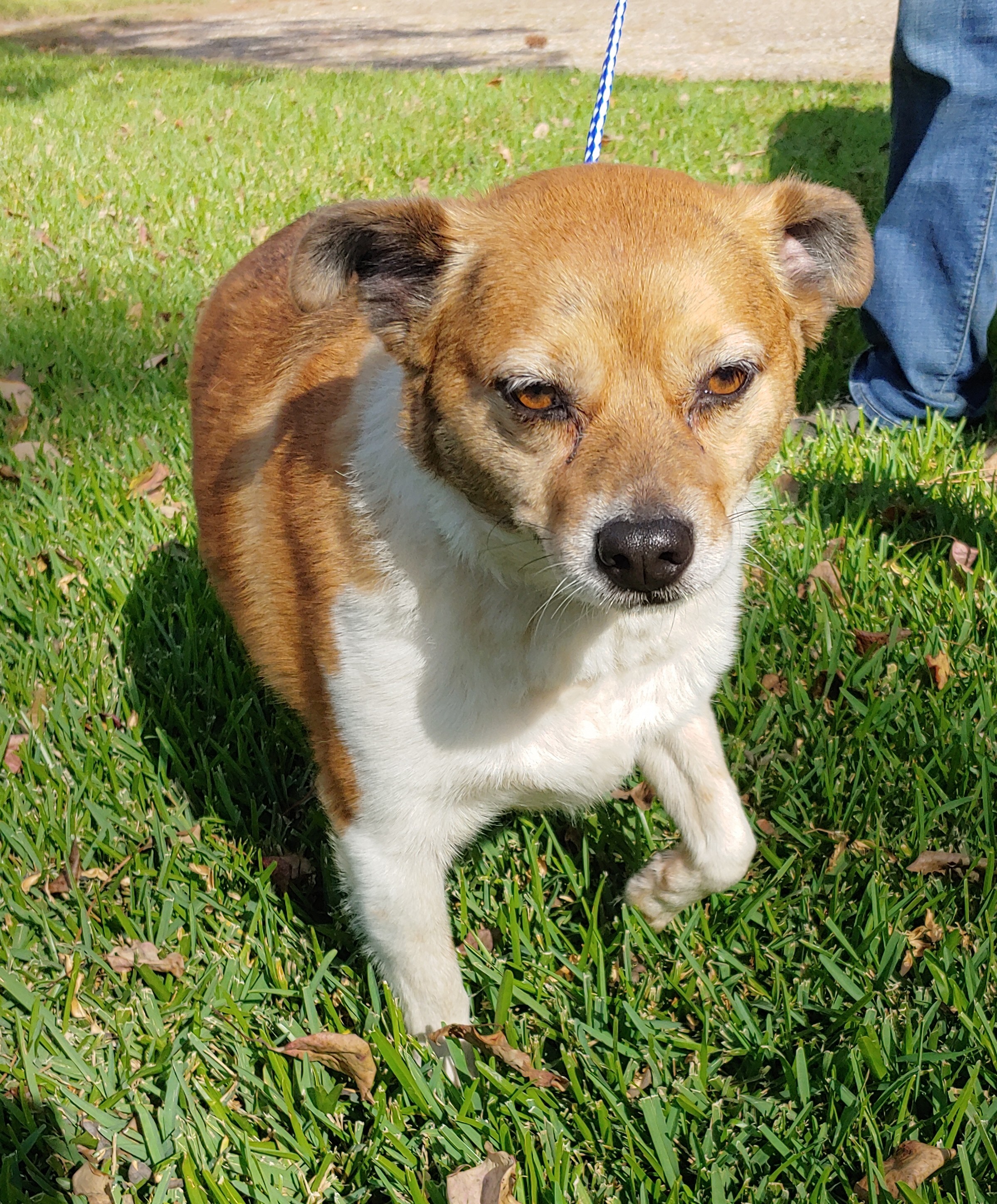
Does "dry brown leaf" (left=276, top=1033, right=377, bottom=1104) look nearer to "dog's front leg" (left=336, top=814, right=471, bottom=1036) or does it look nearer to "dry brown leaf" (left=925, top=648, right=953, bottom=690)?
"dog's front leg" (left=336, top=814, right=471, bottom=1036)

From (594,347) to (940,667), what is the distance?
168 centimetres

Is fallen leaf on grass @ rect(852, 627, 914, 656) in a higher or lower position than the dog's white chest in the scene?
lower

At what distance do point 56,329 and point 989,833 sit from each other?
454 cm

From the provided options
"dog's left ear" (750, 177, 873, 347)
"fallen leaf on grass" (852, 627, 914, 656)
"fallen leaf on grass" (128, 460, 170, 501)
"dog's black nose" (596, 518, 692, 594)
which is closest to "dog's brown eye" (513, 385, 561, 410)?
"dog's black nose" (596, 518, 692, 594)

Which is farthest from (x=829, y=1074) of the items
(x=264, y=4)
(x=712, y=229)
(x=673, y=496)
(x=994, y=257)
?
(x=264, y=4)

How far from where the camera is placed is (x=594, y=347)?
2.09 meters

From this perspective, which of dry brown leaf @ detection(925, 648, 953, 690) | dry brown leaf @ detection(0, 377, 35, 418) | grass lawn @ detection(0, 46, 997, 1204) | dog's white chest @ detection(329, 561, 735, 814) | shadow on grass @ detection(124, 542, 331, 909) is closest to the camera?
grass lawn @ detection(0, 46, 997, 1204)

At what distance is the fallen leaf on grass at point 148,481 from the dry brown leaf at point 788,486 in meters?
2.28

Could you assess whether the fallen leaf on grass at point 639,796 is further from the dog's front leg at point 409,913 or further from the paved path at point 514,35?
the paved path at point 514,35

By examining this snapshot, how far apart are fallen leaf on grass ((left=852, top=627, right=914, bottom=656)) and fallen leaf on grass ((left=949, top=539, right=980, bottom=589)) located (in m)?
0.39

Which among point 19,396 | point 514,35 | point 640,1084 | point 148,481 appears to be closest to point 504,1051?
point 640,1084

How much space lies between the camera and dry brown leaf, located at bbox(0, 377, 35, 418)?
4746 mm

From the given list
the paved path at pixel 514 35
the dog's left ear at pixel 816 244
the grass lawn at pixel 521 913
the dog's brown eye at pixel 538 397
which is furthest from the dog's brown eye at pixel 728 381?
the paved path at pixel 514 35

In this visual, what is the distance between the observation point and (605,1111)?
225cm
